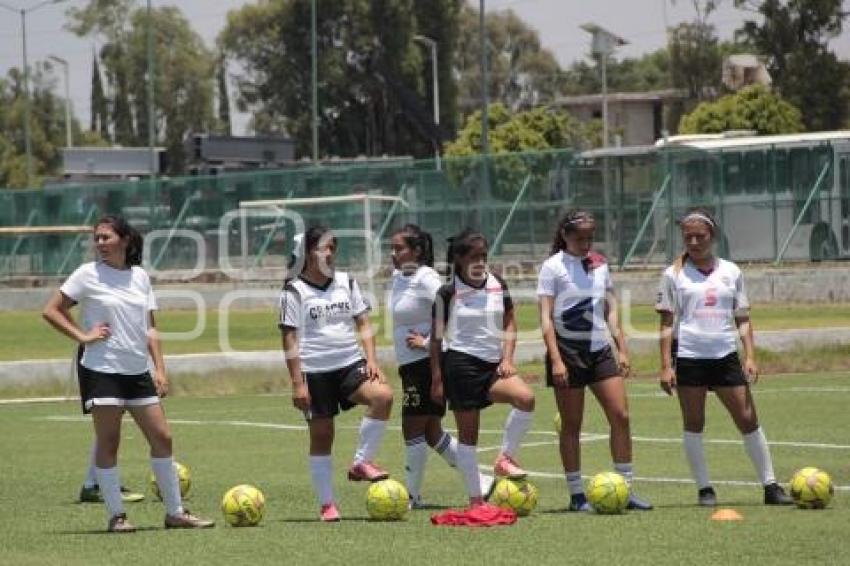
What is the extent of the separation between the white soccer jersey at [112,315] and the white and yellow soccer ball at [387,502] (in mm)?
1848

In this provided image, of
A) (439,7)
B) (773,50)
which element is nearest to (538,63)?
(439,7)

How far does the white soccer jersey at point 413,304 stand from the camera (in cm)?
1530

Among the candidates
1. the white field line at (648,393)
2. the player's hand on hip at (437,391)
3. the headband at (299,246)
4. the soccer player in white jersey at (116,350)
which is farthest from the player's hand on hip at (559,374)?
the white field line at (648,393)

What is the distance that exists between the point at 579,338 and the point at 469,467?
4.14ft

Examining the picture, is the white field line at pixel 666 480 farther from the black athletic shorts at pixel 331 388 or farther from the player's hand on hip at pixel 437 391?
the black athletic shorts at pixel 331 388

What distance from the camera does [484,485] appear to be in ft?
49.8

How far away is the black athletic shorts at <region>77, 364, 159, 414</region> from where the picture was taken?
13.4 meters

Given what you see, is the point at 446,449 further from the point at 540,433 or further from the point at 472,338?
the point at 540,433

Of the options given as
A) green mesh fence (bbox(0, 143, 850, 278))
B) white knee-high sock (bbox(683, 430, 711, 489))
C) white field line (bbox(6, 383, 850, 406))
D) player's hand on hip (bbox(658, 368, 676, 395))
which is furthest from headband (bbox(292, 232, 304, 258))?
green mesh fence (bbox(0, 143, 850, 278))

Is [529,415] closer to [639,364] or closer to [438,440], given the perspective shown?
[438,440]

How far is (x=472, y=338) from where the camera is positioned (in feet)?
47.1

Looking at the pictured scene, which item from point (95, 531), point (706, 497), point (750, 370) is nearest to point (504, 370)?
point (706, 497)

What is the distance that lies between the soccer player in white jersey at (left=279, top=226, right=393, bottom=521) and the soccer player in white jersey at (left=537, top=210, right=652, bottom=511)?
4.38ft

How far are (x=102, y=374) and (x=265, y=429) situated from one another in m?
10.0
